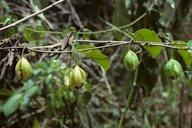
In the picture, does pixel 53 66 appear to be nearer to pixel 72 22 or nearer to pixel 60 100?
pixel 60 100

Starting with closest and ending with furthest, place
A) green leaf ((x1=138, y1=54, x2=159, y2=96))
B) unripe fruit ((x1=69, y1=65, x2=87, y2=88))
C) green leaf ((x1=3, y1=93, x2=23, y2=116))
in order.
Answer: unripe fruit ((x1=69, y1=65, x2=87, y2=88)) → green leaf ((x1=138, y1=54, x2=159, y2=96)) → green leaf ((x1=3, y1=93, x2=23, y2=116))

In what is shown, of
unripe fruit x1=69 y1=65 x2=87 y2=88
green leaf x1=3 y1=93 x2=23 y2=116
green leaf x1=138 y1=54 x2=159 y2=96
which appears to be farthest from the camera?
green leaf x1=3 y1=93 x2=23 y2=116

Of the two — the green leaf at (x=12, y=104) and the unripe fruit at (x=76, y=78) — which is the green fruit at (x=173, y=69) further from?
the green leaf at (x=12, y=104)

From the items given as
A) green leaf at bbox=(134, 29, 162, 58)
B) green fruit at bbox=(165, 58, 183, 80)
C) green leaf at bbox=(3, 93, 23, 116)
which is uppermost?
green leaf at bbox=(3, 93, 23, 116)

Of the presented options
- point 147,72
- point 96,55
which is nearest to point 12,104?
point 147,72

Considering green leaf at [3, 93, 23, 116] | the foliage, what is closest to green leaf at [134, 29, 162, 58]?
the foliage

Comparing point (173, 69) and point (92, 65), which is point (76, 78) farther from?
point (92, 65)

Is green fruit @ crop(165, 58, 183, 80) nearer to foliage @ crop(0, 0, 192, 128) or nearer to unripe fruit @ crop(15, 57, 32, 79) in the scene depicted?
foliage @ crop(0, 0, 192, 128)

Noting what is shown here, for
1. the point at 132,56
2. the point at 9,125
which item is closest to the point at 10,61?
the point at 132,56

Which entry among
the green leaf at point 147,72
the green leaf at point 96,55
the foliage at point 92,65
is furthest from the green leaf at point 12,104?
the green leaf at point 96,55
